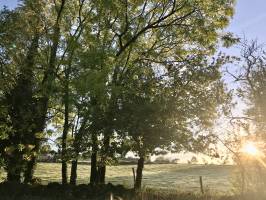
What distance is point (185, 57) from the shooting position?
3697cm

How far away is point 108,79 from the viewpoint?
32750 millimetres

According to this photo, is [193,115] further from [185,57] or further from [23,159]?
[23,159]

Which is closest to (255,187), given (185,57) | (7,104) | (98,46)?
(185,57)

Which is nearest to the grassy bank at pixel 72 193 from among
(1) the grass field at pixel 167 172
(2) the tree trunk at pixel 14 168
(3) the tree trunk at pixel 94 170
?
(3) the tree trunk at pixel 94 170

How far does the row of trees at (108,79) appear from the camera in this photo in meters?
31.6

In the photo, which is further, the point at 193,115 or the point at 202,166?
the point at 202,166

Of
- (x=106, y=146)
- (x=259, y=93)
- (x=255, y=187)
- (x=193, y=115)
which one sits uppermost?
(x=259, y=93)

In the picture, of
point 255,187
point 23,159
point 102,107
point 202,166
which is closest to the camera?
point 102,107

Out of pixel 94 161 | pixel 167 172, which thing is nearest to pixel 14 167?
pixel 94 161

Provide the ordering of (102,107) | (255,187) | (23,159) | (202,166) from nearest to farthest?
(102,107) < (23,159) < (255,187) < (202,166)

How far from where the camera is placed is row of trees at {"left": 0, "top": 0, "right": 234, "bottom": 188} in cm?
3156

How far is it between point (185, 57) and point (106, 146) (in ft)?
31.5

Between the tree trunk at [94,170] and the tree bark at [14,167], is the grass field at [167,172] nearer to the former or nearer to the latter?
the tree trunk at [94,170]

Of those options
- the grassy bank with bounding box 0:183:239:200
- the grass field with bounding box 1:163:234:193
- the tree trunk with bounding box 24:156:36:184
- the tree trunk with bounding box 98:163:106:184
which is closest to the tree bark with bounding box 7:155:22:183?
the tree trunk with bounding box 24:156:36:184
